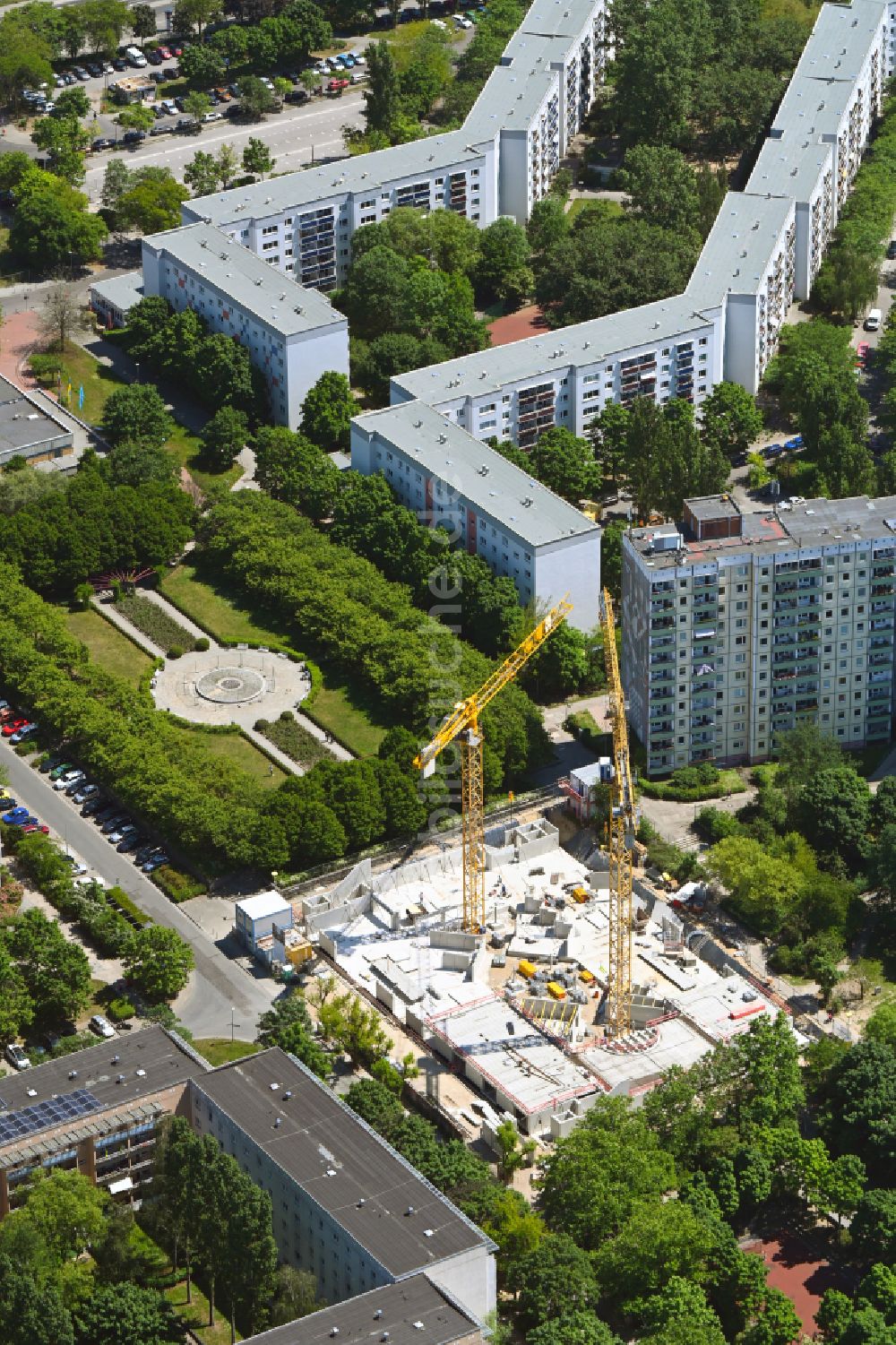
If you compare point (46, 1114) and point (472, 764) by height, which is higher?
point (472, 764)

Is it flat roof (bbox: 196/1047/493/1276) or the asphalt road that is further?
the asphalt road

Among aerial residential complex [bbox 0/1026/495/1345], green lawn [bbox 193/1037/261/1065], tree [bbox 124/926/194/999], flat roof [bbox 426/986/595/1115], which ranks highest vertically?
aerial residential complex [bbox 0/1026/495/1345]

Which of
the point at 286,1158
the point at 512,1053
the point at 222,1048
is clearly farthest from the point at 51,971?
the point at 512,1053

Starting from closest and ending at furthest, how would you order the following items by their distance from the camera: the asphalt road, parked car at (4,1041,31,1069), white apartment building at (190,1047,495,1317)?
white apartment building at (190,1047,495,1317), parked car at (4,1041,31,1069), the asphalt road

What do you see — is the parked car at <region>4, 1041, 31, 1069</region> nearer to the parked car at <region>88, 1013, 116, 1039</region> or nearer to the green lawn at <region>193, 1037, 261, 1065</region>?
the parked car at <region>88, 1013, 116, 1039</region>

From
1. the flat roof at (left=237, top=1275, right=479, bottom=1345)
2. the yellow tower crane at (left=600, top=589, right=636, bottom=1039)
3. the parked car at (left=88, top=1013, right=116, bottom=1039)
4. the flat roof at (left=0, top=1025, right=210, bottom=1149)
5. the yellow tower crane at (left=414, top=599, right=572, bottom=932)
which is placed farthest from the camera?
the yellow tower crane at (left=414, top=599, right=572, bottom=932)

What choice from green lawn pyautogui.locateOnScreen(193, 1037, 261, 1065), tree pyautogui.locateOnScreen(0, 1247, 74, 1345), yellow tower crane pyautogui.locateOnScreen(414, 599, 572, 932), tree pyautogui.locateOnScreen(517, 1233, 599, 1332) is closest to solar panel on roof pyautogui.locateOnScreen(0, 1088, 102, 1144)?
tree pyautogui.locateOnScreen(0, 1247, 74, 1345)

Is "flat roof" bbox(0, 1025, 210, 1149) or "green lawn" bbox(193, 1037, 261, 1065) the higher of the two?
"flat roof" bbox(0, 1025, 210, 1149)

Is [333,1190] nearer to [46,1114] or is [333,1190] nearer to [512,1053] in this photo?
[46,1114]
